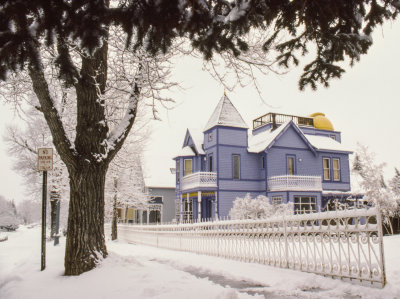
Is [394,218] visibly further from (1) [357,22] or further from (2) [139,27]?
(2) [139,27]

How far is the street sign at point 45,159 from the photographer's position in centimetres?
788

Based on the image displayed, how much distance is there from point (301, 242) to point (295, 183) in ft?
63.4

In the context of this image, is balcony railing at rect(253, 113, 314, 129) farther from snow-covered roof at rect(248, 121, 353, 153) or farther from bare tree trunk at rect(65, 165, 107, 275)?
bare tree trunk at rect(65, 165, 107, 275)

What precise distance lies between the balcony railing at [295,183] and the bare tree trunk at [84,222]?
65.5 ft

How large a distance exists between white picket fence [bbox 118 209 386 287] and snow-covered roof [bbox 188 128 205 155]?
13.1 meters

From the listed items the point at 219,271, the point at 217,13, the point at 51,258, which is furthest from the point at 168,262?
the point at 217,13

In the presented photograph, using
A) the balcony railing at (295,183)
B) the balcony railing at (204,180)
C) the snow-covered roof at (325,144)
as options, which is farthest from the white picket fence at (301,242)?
the snow-covered roof at (325,144)

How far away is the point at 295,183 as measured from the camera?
25672 millimetres

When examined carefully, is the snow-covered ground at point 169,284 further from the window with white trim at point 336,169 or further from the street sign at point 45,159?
the window with white trim at point 336,169

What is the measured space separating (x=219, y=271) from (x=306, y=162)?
22.0 m

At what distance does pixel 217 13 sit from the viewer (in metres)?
4.05

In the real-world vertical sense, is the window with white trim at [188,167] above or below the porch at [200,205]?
above

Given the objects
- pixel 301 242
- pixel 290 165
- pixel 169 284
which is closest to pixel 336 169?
pixel 290 165

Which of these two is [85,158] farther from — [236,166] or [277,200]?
[277,200]
